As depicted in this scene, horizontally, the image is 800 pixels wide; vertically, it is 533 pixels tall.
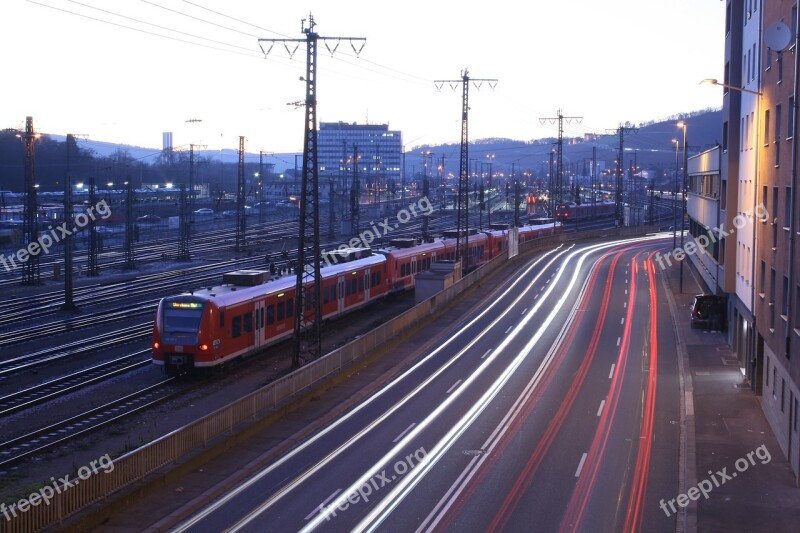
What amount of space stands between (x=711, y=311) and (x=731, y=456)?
52.7 ft

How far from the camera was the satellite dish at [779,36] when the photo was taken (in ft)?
59.9

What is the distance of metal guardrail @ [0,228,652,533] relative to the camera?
11609 mm

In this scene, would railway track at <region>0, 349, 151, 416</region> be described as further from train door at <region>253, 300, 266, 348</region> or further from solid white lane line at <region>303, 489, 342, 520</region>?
solid white lane line at <region>303, 489, 342, 520</region>

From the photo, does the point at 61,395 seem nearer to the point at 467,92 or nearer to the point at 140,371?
the point at 140,371

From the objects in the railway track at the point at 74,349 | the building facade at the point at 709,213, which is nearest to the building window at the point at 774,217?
the building facade at the point at 709,213

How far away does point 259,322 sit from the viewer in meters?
26.0

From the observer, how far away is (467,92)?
143 feet

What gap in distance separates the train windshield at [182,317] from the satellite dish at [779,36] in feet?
51.2

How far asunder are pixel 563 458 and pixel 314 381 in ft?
23.9

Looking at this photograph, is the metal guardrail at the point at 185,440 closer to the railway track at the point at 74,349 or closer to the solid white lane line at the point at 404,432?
the solid white lane line at the point at 404,432

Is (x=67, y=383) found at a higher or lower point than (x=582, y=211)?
lower

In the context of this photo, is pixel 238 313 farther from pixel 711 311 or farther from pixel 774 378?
pixel 711 311

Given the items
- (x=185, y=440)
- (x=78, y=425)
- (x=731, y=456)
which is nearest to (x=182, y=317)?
(x=78, y=425)

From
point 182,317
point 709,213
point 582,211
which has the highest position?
point 582,211
